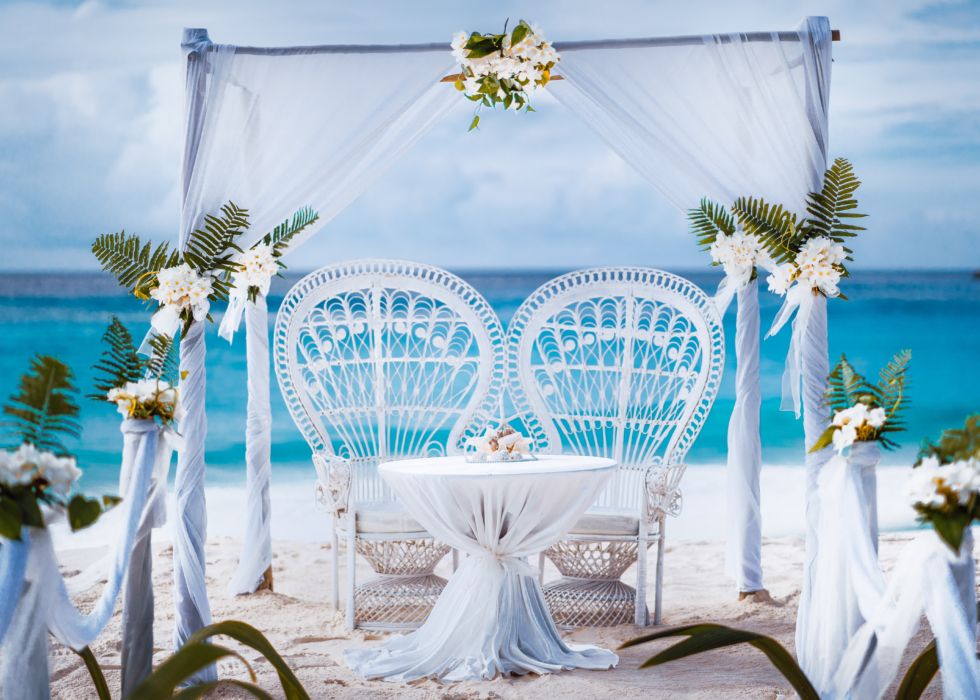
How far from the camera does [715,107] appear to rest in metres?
3.97

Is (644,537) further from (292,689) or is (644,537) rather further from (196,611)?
(292,689)

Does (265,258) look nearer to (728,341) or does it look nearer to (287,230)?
(287,230)

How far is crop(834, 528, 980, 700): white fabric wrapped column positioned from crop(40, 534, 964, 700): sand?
0.92 meters

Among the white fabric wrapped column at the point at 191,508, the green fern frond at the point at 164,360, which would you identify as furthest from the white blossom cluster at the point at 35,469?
the white fabric wrapped column at the point at 191,508

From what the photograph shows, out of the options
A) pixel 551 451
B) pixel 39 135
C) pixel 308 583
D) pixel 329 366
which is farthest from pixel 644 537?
pixel 39 135

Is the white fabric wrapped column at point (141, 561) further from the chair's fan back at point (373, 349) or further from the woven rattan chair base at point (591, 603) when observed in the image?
the woven rattan chair base at point (591, 603)

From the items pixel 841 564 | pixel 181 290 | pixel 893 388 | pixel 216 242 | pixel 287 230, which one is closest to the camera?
pixel 893 388

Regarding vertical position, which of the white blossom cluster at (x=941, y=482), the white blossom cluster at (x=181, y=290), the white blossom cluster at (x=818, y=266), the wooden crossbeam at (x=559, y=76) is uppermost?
the wooden crossbeam at (x=559, y=76)

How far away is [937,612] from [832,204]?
1.85 m

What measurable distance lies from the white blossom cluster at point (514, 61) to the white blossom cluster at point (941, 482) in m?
2.34

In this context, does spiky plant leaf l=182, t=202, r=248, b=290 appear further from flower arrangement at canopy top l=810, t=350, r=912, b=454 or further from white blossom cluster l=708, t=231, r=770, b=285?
flower arrangement at canopy top l=810, t=350, r=912, b=454

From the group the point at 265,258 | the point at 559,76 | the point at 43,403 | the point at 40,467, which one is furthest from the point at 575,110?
the point at 40,467

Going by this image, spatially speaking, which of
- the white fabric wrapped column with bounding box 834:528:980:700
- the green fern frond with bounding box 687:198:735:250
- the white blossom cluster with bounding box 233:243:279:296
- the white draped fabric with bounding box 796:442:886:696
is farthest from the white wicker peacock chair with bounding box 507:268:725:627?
the white fabric wrapped column with bounding box 834:528:980:700

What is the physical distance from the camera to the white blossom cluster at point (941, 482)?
2.02 m
